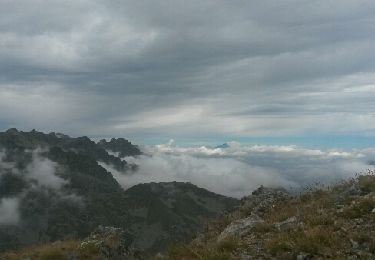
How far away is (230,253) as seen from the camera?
50.8 ft

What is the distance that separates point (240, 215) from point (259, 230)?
6.40m

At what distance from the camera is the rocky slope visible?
14.1 metres

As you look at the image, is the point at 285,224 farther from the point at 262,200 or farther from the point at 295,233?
the point at 262,200

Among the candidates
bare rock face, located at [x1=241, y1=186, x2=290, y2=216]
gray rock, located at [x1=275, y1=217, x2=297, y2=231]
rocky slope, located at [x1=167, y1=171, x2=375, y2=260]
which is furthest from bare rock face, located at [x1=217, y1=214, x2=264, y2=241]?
bare rock face, located at [x1=241, y1=186, x2=290, y2=216]

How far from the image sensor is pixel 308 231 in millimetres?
15203

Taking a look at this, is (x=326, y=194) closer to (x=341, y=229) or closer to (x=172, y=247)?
(x=341, y=229)

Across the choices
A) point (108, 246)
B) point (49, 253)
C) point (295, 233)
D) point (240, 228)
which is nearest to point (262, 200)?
point (240, 228)

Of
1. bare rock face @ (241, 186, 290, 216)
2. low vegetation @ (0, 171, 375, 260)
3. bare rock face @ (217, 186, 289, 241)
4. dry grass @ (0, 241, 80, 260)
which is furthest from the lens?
bare rock face @ (241, 186, 290, 216)

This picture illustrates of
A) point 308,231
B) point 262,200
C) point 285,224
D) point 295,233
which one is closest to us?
point 308,231

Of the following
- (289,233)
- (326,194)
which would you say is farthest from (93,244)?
(326,194)

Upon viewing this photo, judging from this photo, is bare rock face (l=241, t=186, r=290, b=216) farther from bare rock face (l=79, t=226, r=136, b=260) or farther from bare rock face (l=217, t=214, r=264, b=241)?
bare rock face (l=79, t=226, r=136, b=260)

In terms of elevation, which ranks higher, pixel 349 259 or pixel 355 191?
pixel 355 191

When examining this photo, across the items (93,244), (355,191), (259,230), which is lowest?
(93,244)

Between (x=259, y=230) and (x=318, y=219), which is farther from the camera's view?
(x=259, y=230)
